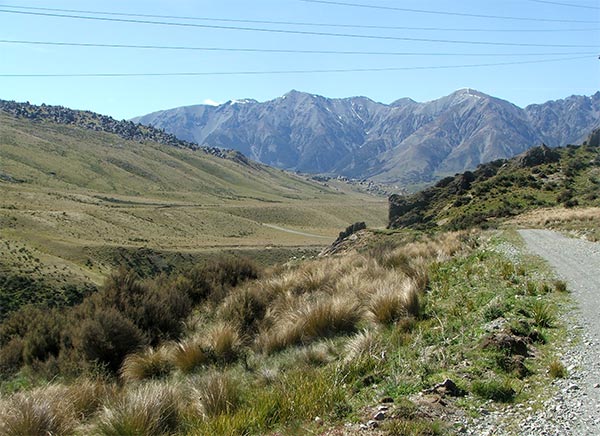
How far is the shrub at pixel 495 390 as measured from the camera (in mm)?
5130

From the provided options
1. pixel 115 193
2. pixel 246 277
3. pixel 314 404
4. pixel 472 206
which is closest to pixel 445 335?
pixel 314 404

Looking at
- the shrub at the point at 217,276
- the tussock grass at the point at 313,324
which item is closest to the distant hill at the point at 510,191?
the shrub at the point at 217,276

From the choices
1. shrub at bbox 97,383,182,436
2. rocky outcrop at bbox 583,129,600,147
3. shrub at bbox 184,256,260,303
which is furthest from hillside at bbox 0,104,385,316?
rocky outcrop at bbox 583,129,600,147

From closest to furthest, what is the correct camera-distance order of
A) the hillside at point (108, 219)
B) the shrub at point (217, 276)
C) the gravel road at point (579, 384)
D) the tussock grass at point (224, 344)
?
the gravel road at point (579, 384) < the tussock grass at point (224, 344) < the shrub at point (217, 276) < the hillside at point (108, 219)

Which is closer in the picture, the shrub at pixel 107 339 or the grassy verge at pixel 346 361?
the grassy verge at pixel 346 361

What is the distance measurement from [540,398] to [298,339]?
4373 millimetres

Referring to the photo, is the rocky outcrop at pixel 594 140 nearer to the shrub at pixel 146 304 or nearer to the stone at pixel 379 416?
the shrub at pixel 146 304

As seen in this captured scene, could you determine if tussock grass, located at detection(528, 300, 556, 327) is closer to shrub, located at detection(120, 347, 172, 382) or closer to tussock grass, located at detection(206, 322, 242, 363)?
tussock grass, located at detection(206, 322, 242, 363)

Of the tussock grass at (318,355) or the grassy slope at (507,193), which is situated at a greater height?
the grassy slope at (507,193)

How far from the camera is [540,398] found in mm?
5039

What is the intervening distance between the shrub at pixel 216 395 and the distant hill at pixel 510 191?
109ft

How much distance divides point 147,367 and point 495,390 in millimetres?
5625

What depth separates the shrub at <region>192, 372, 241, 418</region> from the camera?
5.51 metres

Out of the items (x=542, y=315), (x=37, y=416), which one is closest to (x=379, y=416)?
(x=37, y=416)
